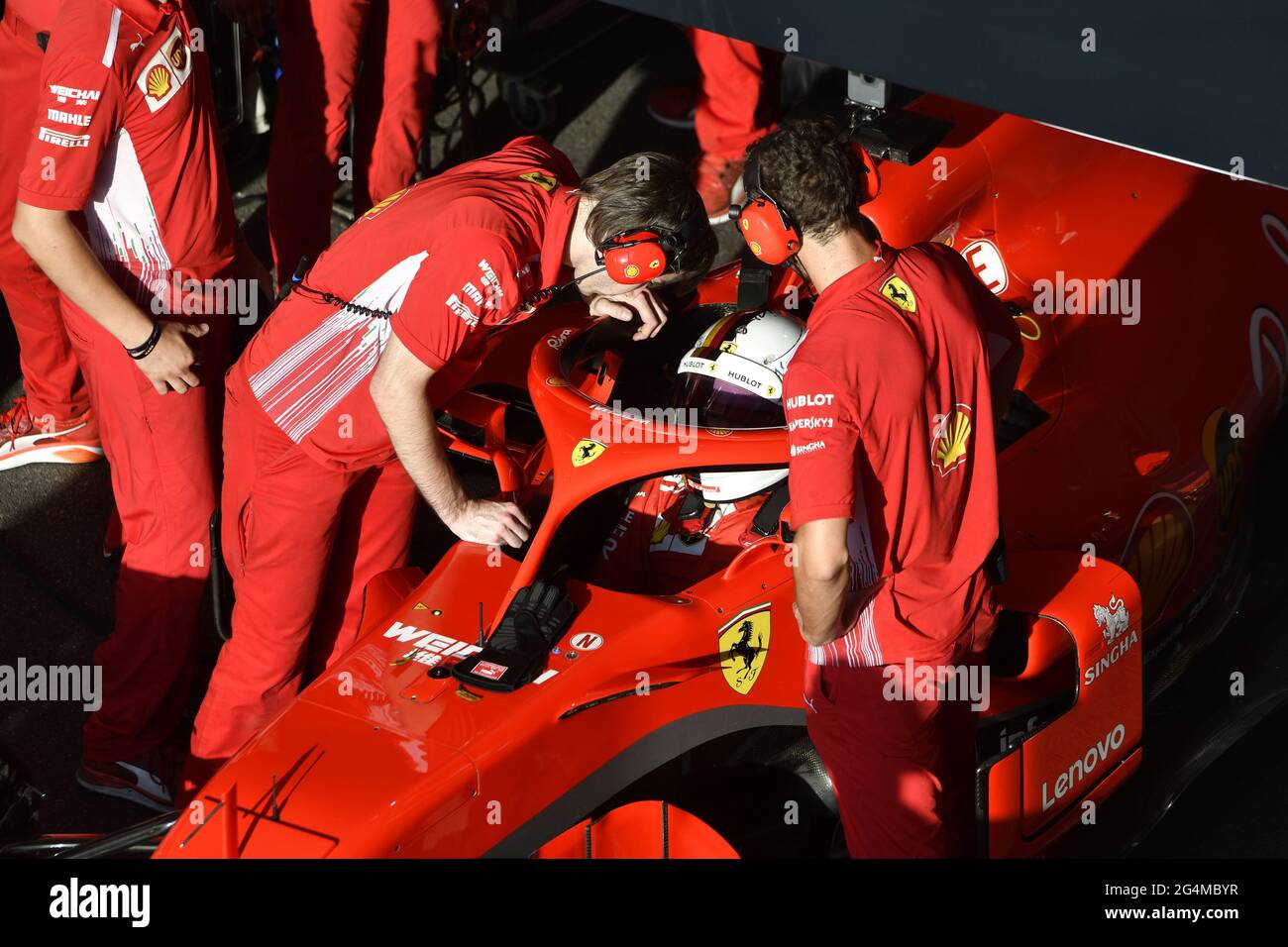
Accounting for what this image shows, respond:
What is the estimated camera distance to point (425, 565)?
16.2 feet

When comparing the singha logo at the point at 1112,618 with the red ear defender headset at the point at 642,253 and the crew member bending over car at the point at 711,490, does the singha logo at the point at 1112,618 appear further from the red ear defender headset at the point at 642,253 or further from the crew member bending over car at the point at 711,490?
the red ear defender headset at the point at 642,253

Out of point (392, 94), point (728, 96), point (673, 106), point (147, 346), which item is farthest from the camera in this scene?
point (673, 106)

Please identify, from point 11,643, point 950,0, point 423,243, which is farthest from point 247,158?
point 950,0

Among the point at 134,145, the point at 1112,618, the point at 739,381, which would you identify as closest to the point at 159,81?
the point at 134,145

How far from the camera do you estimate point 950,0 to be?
288 cm

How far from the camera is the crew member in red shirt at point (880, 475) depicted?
9.34ft

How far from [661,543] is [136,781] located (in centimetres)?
159

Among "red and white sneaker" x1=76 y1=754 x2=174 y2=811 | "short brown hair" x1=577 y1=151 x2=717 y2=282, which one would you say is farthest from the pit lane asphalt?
"short brown hair" x1=577 y1=151 x2=717 y2=282

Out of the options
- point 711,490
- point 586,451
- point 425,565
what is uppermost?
point 586,451

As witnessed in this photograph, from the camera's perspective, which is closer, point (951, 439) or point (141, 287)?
point (951, 439)

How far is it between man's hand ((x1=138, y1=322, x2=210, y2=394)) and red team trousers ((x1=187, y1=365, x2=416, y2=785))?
13cm

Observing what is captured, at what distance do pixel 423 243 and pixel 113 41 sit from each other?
0.89 meters

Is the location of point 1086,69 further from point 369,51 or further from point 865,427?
point 369,51

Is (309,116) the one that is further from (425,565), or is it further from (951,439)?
(951,439)
